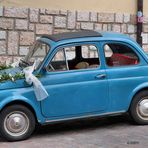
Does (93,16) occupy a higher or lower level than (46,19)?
higher

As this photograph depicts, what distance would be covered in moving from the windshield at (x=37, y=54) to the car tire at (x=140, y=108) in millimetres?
1704

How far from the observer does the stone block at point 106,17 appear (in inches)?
499

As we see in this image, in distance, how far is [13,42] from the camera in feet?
38.5

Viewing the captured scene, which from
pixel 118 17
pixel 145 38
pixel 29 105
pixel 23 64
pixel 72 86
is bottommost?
pixel 29 105

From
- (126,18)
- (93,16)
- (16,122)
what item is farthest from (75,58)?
(126,18)

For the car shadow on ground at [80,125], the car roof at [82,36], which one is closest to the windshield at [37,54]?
the car roof at [82,36]

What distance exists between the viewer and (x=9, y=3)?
1165 centimetres

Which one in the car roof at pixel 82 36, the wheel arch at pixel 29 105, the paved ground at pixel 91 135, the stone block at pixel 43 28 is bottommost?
the paved ground at pixel 91 135

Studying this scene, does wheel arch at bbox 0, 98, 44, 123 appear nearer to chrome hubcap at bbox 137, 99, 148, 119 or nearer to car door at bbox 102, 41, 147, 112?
car door at bbox 102, 41, 147, 112

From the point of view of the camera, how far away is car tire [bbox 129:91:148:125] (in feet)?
27.4

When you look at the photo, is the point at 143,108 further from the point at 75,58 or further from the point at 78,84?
the point at 75,58

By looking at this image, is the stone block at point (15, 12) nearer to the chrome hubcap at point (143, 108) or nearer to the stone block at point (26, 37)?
the stone block at point (26, 37)

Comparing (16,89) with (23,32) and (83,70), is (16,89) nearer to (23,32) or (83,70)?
(83,70)

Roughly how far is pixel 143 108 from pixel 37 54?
2010 mm
